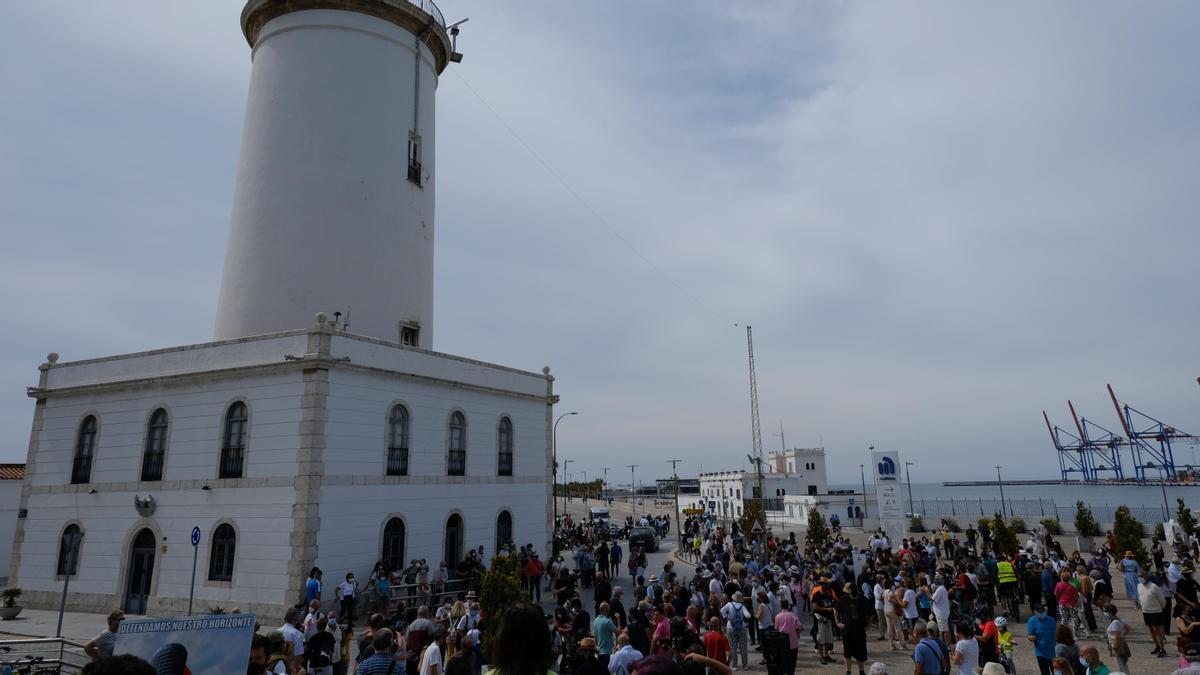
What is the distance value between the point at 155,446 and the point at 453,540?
31.7 ft

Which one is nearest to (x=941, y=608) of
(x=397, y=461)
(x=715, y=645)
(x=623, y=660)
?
(x=715, y=645)

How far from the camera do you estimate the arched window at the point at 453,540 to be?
22.2m

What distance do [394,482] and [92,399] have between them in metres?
11.0

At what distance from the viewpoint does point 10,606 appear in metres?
19.4

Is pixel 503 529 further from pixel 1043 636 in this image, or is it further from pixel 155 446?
pixel 1043 636

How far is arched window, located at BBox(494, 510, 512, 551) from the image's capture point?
24281 mm

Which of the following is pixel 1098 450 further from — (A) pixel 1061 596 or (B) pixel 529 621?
(B) pixel 529 621

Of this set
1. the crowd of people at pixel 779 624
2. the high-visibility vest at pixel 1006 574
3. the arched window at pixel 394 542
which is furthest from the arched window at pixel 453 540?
the high-visibility vest at pixel 1006 574

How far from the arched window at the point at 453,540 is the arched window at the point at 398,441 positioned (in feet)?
8.69

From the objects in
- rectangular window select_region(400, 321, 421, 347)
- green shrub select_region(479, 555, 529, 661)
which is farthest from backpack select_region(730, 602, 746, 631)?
rectangular window select_region(400, 321, 421, 347)

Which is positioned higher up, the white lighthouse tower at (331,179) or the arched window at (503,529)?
the white lighthouse tower at (331,179)

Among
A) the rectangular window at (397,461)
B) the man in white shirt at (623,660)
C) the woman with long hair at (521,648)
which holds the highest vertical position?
Answer: the rectangular window at (397,461)

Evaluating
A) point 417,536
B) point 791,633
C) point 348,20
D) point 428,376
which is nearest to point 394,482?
point 417,536

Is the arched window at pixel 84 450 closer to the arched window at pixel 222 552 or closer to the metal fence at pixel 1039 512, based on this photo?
the arched window at pixel 222 552
